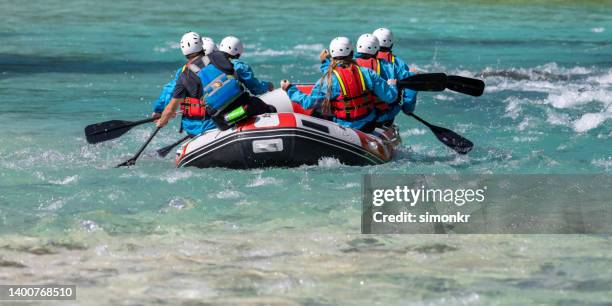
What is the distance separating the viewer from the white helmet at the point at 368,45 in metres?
12.1

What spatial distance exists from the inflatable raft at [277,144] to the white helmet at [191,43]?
0.83 meters

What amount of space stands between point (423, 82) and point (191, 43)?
2.52 meters

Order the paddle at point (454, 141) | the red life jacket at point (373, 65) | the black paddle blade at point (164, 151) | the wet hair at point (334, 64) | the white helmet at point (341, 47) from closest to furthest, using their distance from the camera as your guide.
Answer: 1. the white helmet at point (341, 47)
2. the wet hair at point (334, 64)
3. the red life jacket at point (373, 65)
4. the black paddle blade at point (164, 151)
5. the paddle at point (454, 141)

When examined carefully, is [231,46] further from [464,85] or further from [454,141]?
[454,141]

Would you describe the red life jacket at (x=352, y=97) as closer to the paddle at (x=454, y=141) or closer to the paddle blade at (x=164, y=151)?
the paddle at (x=454, y=141)

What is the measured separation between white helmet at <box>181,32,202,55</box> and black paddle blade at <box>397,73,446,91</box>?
2199mm

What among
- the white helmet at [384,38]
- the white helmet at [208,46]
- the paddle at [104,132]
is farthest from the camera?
the white helmet at [384,38]

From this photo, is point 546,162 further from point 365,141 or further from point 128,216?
point 128,216

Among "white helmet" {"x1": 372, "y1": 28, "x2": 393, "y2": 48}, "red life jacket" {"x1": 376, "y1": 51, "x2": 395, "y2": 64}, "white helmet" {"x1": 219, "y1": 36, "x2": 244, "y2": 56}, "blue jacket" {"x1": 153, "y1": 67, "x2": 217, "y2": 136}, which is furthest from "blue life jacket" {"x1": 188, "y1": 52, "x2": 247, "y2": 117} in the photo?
"white helmet" {"x1": 372, "y1": 28, "x2": 393, "y2": 48}

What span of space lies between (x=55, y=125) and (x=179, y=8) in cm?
2337

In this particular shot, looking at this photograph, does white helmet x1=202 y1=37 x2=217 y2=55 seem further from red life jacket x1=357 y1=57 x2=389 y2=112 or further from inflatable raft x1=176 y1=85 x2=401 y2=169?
red life jacket x1=357 y1=57 x2=389 y2=112

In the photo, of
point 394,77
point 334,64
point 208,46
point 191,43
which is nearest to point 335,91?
point 334,64

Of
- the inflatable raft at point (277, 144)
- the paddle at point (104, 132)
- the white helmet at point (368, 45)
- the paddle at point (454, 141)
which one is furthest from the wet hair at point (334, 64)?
the paddle at point (104, 132)

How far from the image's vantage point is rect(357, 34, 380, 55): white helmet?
12070mm
